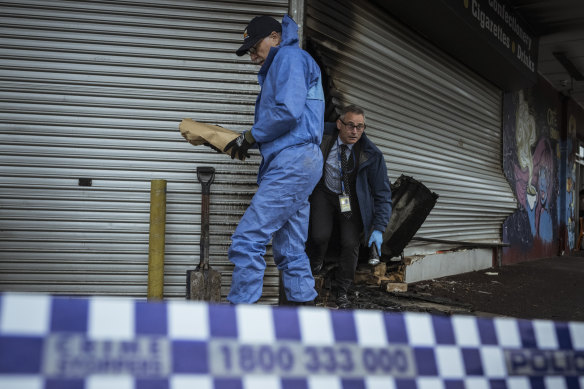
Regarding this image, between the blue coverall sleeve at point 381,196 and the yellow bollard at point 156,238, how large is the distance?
1942 mm

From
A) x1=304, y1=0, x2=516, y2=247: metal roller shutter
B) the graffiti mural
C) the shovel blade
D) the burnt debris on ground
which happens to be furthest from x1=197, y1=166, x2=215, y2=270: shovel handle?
the graffiti mural

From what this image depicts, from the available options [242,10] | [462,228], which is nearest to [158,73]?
[242,10]

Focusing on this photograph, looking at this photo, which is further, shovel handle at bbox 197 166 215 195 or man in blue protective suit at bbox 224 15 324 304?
shovel handle at bbox 197 166 215 195

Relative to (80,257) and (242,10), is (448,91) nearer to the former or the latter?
(242,10)

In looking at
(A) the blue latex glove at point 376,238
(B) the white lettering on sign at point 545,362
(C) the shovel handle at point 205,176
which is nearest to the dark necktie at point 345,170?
(A) the blue latex glove at point 376,238

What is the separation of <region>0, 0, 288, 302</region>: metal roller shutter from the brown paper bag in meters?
0.93

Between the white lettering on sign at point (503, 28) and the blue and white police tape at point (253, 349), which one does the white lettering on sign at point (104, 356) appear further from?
the white lettering on sign at point (503, 28)

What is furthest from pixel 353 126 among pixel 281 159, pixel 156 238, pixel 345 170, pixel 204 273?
pixel 156 238

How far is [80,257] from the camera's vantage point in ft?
14.1

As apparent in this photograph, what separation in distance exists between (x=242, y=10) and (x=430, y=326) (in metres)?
3.84

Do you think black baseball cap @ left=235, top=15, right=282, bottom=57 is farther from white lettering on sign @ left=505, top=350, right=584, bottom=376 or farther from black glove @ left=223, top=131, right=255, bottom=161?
white lettering on sign @ left=505, top=350, right=584, bottom=376

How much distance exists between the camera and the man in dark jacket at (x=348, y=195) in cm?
439

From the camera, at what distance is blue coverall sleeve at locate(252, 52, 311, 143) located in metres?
3.17

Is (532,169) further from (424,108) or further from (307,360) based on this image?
(307,360)
